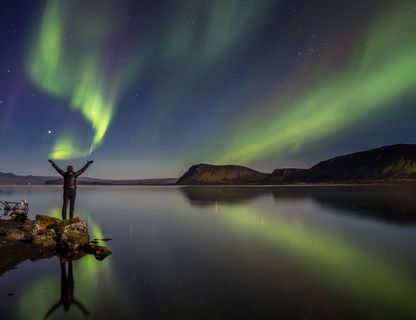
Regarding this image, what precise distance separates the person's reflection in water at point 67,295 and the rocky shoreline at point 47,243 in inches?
101

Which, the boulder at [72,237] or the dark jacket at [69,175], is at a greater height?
the dark jacket at [69,175]

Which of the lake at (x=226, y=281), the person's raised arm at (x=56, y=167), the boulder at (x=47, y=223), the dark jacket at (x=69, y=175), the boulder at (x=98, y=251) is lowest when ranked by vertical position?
the lake at (x=226, y=281)

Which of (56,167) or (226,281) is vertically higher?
(56,167)

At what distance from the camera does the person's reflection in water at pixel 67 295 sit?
26.8 feet

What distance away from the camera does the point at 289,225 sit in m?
24.1

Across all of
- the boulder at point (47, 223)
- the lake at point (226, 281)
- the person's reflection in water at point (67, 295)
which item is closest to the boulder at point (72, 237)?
the boulder at point (47, 223)

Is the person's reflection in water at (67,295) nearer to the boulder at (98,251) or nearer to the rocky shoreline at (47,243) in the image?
the boulder at (98,251)

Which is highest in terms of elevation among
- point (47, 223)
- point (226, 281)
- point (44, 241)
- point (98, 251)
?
point (47, 223)

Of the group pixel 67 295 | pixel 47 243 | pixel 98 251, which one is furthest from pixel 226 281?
pixel 47 243

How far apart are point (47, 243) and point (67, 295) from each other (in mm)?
8232

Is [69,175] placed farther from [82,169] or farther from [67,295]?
[67,295]

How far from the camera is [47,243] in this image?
1631 cm

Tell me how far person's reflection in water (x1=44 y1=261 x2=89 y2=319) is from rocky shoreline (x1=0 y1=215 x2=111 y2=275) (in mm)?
2570

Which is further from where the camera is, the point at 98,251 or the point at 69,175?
the point at 69,175
